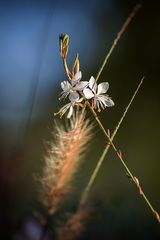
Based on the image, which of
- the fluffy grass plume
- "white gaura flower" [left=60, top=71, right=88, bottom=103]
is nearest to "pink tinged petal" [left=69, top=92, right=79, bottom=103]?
"white gaura flower" [left=60, top=71, right=88, bottom=103]

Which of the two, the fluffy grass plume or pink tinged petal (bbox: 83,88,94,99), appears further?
the fluffy grass plume

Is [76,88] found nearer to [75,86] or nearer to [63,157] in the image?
[75,86]

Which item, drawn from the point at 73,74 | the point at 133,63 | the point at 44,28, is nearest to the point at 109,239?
the point at 44,28

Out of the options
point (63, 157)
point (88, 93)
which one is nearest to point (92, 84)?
point (88, 93)

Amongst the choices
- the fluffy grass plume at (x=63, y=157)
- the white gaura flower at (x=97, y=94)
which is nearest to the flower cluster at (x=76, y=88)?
the white gaura flower at (x=97, y=94)

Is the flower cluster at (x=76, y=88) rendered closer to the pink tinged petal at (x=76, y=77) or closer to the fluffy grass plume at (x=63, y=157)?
the pink tinged petal at (x=76, y=77)

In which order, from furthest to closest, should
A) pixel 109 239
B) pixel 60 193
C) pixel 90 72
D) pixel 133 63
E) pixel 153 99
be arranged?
pixel 90 72, pixel 133 63, pixel 153 99, pixel 109 239, pixel 60 193

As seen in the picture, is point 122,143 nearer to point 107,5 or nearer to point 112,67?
point 112,67

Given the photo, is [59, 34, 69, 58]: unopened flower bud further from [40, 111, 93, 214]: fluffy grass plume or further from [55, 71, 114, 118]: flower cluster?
[40, 111, 93, 214]: fluffy grass plume
